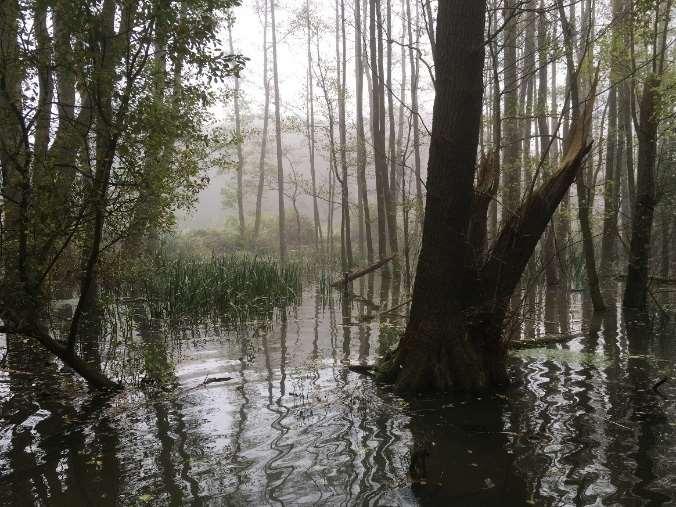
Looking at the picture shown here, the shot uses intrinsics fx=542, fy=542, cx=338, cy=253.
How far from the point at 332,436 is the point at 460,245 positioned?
155cm

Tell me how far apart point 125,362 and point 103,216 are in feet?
6.16

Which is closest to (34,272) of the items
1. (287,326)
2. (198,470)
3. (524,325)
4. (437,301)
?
(198,470)

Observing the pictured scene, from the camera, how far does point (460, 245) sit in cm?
374

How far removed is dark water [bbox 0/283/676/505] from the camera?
2445 millimetres

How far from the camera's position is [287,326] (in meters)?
6.89

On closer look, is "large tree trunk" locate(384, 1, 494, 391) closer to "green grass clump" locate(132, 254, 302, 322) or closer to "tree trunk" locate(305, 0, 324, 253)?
"green grass clump" locate(132, 254, 302, 322)

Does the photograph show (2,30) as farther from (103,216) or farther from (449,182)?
(449,182)

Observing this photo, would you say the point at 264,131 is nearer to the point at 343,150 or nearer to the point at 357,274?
the point at 343,150

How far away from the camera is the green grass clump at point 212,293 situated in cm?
736

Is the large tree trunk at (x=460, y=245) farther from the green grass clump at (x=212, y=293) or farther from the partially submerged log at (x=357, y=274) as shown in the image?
the partially submerged log at (x=357, y=274)

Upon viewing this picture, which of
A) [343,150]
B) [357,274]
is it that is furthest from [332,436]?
[343,150]

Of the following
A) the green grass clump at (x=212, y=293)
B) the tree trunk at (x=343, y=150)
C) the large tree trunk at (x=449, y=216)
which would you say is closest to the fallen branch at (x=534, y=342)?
the large tree trunk at (x=449, y=216)

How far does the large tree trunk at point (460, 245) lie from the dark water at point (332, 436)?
0.27 meters

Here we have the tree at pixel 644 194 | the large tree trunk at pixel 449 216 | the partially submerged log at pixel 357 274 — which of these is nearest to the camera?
the large tree trunk at pixel 449 216
